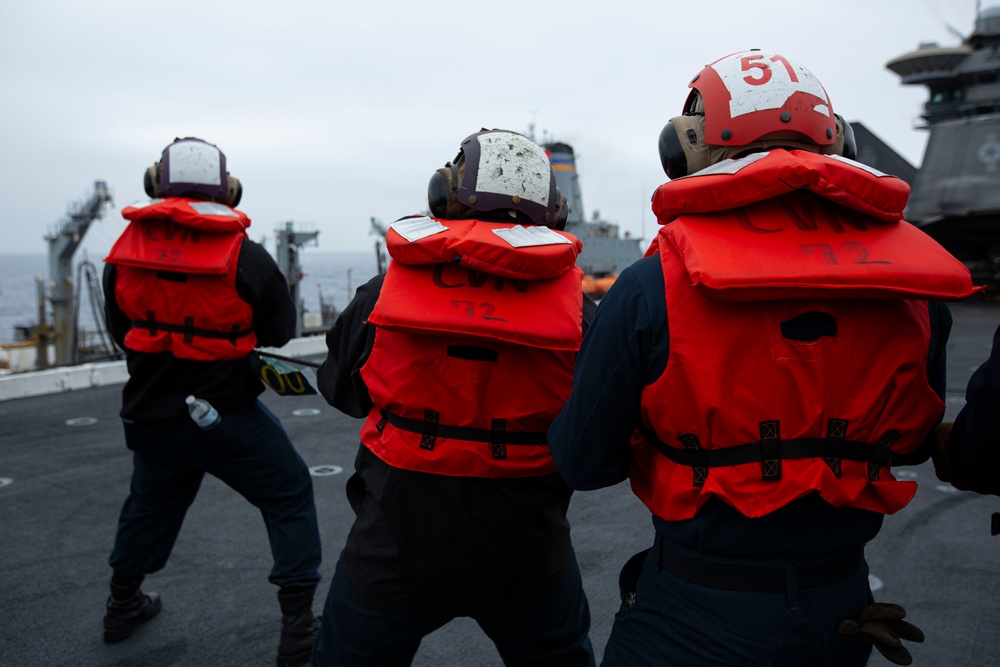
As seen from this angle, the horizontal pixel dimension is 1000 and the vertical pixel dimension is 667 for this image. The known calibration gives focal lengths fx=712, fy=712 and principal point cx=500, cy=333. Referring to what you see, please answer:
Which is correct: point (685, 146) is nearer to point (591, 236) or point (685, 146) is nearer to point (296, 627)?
point (296, 627)

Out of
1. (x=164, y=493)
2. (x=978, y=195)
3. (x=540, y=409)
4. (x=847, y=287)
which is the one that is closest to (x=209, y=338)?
(x=164, y=493)

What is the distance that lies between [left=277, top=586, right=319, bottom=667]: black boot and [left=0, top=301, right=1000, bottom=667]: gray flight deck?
123 millimetres

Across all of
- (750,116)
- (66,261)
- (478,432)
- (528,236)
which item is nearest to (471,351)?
(478,432)

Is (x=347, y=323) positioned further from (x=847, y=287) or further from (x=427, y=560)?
(x=847, y=287)

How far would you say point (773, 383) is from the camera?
1.50 metres

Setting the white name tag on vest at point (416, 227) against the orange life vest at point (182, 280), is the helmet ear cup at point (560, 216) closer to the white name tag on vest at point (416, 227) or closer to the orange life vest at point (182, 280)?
the white name tag on vest at point (416, 227)

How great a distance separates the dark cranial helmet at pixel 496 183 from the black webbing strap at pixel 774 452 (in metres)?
0.97

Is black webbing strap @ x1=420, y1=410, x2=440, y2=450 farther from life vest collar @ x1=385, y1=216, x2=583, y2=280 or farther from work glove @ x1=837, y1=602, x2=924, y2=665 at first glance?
work glove @ x1=837, y1=602, x2=924, y2=665

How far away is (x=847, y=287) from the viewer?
1.43 m

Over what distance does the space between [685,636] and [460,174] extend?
1491 mm

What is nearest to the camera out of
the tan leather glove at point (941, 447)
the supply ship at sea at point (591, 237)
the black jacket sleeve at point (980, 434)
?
the black jacket sleeve at point (980, 434)

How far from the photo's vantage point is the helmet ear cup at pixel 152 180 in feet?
11.8

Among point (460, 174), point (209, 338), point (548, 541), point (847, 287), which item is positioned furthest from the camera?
point (209, 338)

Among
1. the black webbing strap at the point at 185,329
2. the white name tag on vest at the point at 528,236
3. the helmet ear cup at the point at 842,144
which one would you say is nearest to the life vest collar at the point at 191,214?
the black webbing strap at the point at 185,329
